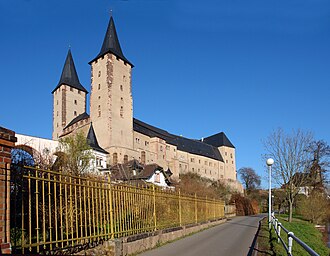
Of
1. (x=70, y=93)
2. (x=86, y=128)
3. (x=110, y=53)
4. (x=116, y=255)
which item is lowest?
(x=116, y=255)

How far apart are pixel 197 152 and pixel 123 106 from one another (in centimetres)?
3333

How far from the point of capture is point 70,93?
8475cm

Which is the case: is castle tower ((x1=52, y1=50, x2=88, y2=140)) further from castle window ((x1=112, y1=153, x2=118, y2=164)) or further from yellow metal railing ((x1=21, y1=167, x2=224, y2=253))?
yellow metal railing ((x1=21, y1=167, x2=224, y2=253))

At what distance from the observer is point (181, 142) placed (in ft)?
325

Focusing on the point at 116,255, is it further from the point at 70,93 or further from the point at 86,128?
the point at 70,93

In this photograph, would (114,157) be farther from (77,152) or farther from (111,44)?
(77,152)

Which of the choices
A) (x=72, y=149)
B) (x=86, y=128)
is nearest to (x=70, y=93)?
(x=86, y=128)

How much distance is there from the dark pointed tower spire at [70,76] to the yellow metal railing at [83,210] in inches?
2959

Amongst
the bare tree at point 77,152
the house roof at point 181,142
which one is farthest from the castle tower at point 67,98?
the bare tree at point 77,152

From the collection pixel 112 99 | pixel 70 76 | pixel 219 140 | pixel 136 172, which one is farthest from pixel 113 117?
pixel 219 140

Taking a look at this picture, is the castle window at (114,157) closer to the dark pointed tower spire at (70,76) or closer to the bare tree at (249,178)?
the dark pointed tower spire at (70,76)

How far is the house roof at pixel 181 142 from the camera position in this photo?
276 ft

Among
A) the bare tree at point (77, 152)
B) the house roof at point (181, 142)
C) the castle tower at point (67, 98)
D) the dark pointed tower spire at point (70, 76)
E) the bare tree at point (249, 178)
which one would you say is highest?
the dark pointed tower spire at point (70, 76)

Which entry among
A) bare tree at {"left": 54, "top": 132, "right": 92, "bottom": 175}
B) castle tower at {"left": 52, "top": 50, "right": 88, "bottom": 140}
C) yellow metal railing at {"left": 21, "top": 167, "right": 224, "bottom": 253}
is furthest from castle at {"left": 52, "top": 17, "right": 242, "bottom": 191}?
yellow metal railing at {"left": 21, "top": 167, "right": 224, "bottom": 253}
